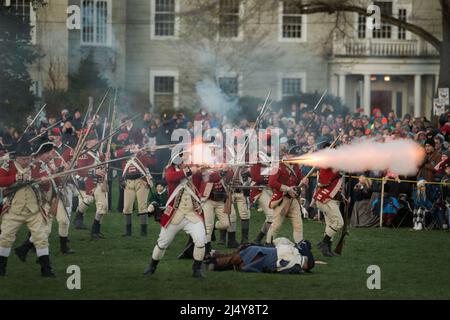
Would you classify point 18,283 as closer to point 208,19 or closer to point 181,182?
point 181,182

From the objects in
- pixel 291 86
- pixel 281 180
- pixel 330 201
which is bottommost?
pixel 330 201

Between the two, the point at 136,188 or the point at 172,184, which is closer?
the point at 172,184

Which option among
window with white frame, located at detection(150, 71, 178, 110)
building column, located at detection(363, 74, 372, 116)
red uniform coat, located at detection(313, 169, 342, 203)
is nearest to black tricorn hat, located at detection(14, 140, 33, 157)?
red uniform coat, located at detection(313, 169, 342, 203)

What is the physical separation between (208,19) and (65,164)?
63.7 ft

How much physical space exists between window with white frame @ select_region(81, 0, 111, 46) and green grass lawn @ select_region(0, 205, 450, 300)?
642 inches

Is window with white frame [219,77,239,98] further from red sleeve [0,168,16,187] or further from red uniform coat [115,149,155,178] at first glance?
red sleeve [0,168,16,187]

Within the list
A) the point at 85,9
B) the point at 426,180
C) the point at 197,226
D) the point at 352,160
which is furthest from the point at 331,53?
the point at 197,226

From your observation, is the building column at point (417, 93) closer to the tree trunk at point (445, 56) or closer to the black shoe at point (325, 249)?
the tree trunk at point (445, 56)

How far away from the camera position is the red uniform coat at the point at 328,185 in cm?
1819

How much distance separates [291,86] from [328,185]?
1067 inches

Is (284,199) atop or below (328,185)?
below

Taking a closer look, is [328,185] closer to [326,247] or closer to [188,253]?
[326,247]

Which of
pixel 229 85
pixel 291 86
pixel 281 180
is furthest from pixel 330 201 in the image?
pixel 291 86

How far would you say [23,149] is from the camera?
15.4 metres
